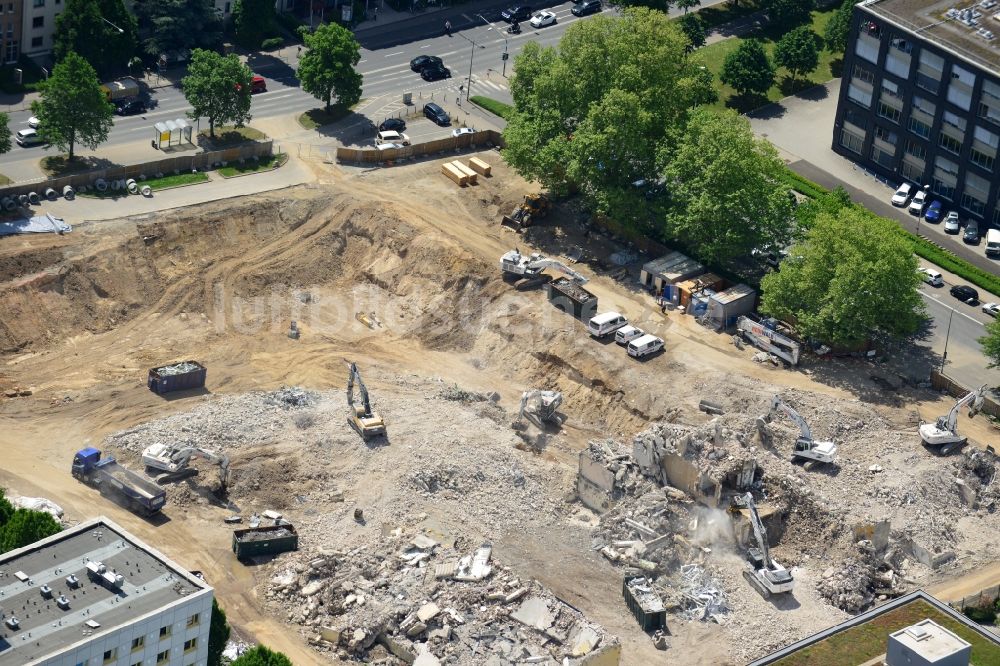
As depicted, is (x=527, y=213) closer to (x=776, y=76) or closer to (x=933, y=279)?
(x=933, y=279)

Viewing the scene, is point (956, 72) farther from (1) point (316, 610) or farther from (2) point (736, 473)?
(1) point (316, 610)

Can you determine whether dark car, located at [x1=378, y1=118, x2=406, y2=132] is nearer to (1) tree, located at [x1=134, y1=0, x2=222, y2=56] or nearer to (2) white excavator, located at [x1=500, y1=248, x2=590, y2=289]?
(1) tree, located at [x1=134, y1=0, x2=222, y2=56]

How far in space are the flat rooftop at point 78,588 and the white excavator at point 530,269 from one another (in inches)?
2207

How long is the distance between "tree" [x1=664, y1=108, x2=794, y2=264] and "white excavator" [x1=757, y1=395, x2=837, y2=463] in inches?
845

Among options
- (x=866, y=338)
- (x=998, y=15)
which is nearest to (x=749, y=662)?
(x=866, y=338)

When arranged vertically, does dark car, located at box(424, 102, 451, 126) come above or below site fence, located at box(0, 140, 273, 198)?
above

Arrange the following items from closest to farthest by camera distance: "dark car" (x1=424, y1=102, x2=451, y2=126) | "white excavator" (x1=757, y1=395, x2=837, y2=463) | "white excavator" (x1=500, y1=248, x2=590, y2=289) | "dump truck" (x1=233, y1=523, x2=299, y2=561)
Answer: "dump truck" (x1=233, y1=523, x2=299, y2=561) < "white excavator" (x1=757, y1=395, x2=837, y2=463) < "white excavator" (x1=500, y1=248, x2=590, y2=289) < "dark car" (x1=424, y1=102, x2=451, y2=126)

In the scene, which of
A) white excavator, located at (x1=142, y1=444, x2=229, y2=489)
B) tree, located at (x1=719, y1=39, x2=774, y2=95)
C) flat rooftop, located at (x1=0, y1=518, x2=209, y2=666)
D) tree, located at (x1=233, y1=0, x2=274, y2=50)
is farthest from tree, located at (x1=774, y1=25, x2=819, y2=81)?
flat rooftop, located at (x1=0, y1=518, x2=209, y2=666)

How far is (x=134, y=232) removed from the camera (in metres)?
156


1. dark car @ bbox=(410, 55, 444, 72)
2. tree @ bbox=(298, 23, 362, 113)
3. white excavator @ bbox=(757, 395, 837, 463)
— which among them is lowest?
white excavator @ bbox=(757, 395, 837, 463)

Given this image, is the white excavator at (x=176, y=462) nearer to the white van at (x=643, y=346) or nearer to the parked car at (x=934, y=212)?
the white van at (x=643, y=346)

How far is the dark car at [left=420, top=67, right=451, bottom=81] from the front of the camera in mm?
187250

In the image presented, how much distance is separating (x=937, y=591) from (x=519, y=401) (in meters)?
38.2

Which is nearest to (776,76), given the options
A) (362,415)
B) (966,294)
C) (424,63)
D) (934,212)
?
(934,212)
